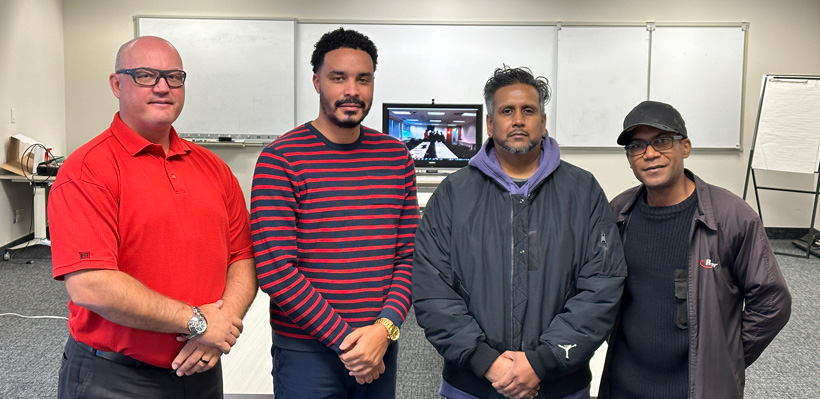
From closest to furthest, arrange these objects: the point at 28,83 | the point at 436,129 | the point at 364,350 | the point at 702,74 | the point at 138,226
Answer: the point at 138,226
the point at 364,350
the point at 28,83
the point at 436,129
the point at 702,74

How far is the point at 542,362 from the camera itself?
5.00ft

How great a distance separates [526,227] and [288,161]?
2.10 ft

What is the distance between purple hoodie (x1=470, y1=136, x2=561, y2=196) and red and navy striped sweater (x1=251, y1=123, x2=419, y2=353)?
242 mm

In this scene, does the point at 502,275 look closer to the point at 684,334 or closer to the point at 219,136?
the point at 684,334

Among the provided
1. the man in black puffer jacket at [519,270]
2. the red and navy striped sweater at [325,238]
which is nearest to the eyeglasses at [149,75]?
→ the red and navy striped sweater at [325,238]

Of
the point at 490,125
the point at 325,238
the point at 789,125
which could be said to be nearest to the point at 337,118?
the point at 325,238

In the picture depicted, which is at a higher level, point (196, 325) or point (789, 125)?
point (789, 125)

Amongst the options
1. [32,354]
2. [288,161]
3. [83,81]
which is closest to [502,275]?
[288,161]

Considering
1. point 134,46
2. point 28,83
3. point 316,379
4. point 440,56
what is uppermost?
point 440,56

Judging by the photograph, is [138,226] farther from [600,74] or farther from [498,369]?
[600,74]

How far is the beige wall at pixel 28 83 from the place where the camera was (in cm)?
561

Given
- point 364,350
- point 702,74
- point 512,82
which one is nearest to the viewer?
point 364,350

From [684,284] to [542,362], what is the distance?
1.49 feet

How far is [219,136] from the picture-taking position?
6641 millimetres
